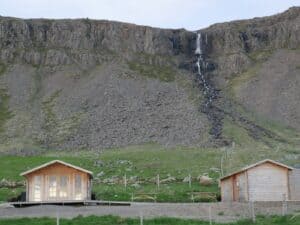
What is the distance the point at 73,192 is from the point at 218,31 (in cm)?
13090

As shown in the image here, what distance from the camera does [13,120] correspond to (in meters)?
118

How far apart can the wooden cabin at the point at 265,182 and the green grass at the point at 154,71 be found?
305ft

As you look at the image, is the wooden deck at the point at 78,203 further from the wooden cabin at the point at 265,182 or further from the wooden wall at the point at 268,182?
the wooden wall at the point at 268,182

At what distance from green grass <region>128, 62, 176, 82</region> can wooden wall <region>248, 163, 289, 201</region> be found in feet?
306

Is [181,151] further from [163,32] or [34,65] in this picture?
[163,32]

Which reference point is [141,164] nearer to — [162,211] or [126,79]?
[162,211]

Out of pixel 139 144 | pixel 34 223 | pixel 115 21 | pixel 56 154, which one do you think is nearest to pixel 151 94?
pixel 139 144

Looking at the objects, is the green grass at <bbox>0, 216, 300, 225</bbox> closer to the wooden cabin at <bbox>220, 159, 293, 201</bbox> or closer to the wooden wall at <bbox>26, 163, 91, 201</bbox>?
the wooden cabin at <bbox>220, 159, 293, 201</bbox>

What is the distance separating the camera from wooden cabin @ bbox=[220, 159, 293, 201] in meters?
53.8

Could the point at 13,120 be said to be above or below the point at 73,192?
above

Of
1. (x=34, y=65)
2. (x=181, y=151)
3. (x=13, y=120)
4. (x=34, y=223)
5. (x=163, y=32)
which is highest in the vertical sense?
(x=163, y=32)

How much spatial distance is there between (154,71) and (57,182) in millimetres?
100563

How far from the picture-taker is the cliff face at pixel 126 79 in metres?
112

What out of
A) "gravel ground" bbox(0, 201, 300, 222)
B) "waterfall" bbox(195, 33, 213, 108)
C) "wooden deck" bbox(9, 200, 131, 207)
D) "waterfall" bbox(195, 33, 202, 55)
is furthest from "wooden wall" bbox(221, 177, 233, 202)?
"waterfall" bbox(195, 33, 202, 55)
